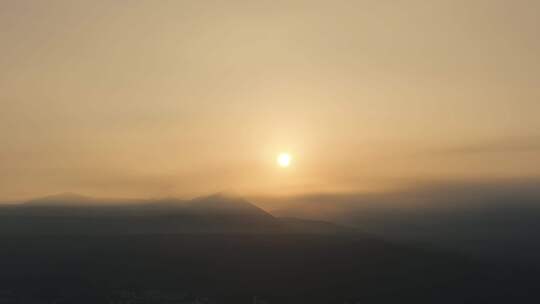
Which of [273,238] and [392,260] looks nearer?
[392,260]

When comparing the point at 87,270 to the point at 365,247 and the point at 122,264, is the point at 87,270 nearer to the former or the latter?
the point at 122,264

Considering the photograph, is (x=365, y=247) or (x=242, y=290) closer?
(x=242, y=290)

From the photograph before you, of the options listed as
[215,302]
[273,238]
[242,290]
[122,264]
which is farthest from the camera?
[273,238]

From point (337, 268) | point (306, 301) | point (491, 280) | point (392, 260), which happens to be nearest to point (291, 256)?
point (337, 268)

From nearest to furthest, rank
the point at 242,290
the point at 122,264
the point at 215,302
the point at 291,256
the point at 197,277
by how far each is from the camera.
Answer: the point at 215,302 < the point at 242,290 < the point at 197,277 < the point at 122,264 < the point at 291,256

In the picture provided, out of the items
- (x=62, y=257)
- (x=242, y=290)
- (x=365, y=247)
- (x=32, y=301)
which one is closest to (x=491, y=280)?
(x=365, y=247)

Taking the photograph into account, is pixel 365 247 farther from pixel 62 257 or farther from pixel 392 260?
pixel 62 257
